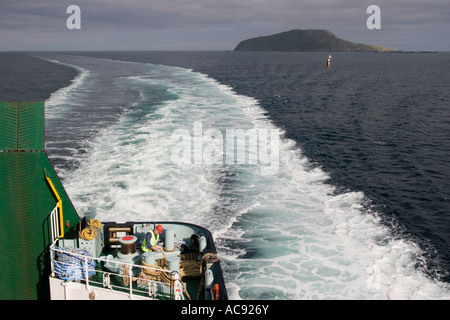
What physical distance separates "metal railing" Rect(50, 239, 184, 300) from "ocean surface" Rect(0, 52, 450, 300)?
141 inches

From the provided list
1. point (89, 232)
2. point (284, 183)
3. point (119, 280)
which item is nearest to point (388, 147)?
point (284, 183)

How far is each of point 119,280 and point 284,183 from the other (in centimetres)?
1342

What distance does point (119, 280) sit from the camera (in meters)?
11.1

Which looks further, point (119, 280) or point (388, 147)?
point (388, 147)

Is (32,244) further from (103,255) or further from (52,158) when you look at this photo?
(52,158)

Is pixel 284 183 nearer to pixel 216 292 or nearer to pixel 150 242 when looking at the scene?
pixel 150 242

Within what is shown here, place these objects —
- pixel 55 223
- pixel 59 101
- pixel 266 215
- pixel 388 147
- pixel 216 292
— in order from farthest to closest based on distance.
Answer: pixel 59 101
pixel 388 147
pixel 266 215
pixel 55 223
pixel 216 292

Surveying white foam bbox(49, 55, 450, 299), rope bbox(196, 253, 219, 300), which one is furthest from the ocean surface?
rope bbox(196, 253, 219, 300)

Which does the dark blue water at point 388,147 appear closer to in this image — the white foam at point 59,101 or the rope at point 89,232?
the rope at point 89,232

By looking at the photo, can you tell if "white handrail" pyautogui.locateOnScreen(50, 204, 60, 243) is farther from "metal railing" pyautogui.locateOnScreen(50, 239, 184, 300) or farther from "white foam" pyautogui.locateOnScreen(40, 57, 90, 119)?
"white foam" pyautogui.locateOnScreen(40, 57, 90, 119)

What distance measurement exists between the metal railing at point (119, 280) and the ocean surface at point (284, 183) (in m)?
3.59

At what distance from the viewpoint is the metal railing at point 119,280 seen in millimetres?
9906

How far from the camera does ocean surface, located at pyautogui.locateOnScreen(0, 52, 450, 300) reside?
1458 cm

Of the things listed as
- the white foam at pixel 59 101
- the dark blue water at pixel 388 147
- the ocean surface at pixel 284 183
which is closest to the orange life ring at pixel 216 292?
the ocean surface at pixel 284 183
